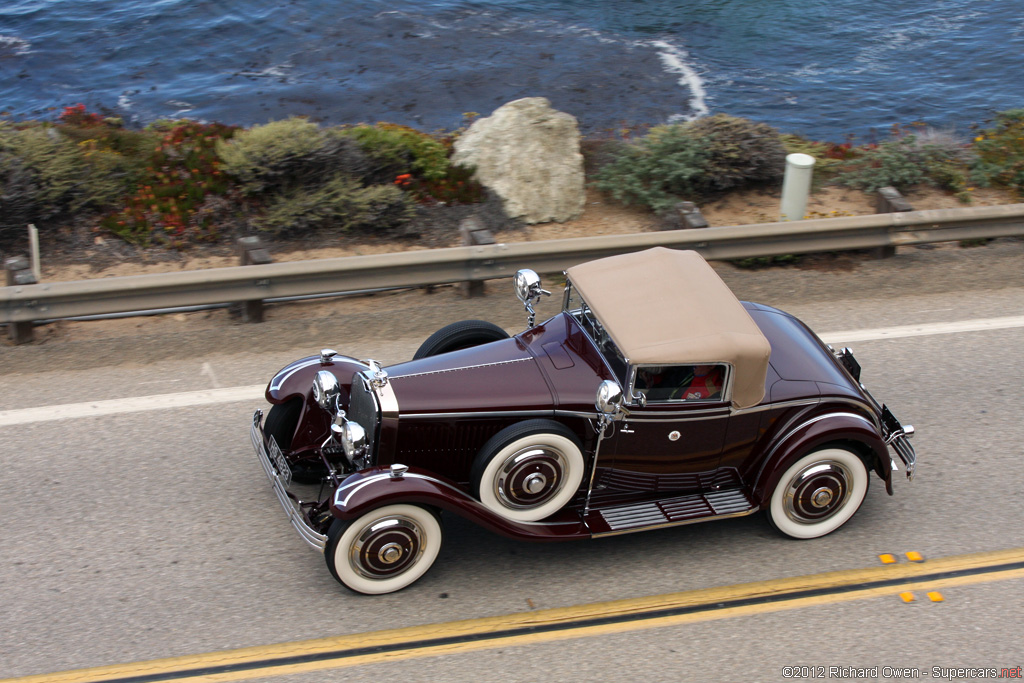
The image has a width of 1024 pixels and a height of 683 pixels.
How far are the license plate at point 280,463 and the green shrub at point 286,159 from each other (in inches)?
182

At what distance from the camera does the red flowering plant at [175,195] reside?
902cm

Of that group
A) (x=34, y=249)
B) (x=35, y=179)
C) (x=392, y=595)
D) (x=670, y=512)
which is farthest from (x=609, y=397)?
(x=35, y=179)

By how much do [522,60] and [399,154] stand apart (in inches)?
358

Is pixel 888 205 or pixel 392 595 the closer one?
pixel 392 595

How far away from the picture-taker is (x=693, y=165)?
9797mm

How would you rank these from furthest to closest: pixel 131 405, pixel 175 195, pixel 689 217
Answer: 1. pixel 175 195
2. pixel 689 217
3. pixel 131 405

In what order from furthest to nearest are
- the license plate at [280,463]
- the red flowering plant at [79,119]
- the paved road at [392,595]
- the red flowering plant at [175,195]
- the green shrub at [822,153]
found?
the red flowering plant at [79,119], the green shrub at [822,153], the red flowering plant at [175,195], the license plate at [280,463], the paved road at [392,595]

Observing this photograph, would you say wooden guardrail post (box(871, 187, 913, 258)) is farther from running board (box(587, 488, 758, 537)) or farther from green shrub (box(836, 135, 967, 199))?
running board (box(587, 488, 758, 537))

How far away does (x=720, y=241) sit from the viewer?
8.23 metres

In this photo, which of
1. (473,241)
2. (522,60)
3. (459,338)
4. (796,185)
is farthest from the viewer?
(522,60)

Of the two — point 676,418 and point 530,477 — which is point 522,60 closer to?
point 676,418

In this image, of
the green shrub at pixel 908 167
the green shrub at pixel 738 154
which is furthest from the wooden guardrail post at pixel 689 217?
the green shrub at pixel 908 167

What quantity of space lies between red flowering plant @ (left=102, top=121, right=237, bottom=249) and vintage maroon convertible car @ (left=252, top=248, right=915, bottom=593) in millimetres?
4008

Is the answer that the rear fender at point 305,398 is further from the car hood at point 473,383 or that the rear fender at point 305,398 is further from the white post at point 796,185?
the white post at point 796,185
